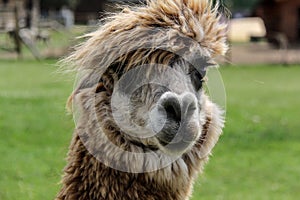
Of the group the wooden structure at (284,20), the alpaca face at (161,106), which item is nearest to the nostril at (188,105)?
the alpaca face at (161,106)

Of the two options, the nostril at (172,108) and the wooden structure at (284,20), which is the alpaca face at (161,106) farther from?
the wooden structure at (284,20)

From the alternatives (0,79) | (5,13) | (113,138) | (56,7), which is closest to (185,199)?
(113,138)

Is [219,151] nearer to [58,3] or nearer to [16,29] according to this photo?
[16,29]

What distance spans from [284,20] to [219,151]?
3264 cm

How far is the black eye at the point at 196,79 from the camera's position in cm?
344

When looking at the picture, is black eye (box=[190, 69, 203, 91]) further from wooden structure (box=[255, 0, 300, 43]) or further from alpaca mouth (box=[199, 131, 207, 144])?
wooden structure (box=[255, 0, 300, 43])

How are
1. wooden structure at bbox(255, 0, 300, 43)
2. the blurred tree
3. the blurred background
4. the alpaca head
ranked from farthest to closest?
the blurred tree
wooden structure at bbox(255, 0, 300, 43)
the blurred background
the alpaca head

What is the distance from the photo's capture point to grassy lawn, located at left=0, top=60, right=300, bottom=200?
25.9 ft

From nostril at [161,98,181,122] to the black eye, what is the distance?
0.34 metres

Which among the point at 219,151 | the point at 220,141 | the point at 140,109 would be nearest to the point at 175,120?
the point at 140,109

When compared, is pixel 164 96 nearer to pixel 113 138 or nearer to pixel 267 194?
pixel 113 138

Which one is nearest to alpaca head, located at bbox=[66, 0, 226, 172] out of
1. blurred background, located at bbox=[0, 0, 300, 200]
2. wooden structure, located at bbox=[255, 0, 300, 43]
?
blurred background, located at bbox=[0, 0, 300, 200]

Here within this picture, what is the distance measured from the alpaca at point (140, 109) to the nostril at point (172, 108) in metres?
0.01

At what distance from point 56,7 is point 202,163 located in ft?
185
